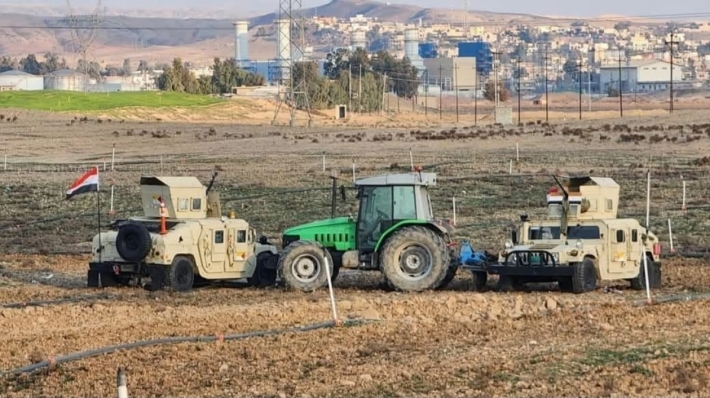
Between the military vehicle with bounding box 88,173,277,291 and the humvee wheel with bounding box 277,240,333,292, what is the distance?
89 cm

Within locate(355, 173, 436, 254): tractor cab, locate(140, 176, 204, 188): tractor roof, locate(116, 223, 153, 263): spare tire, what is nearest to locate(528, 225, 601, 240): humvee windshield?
locate(355, 173, 436, 254): tractor cab

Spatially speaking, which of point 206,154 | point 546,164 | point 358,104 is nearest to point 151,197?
point 546,164

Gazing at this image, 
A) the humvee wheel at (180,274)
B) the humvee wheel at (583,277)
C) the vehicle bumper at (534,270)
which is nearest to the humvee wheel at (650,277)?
the humvee wheel at (583,277)

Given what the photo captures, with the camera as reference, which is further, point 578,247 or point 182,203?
point 182,203

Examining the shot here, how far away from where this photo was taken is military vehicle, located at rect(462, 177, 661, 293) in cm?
2194

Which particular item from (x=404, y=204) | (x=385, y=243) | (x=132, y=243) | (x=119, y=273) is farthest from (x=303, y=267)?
(x=119, y=273)

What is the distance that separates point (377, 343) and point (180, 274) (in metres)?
7.37

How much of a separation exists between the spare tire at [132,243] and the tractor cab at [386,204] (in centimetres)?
353

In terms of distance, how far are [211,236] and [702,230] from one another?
1278cm

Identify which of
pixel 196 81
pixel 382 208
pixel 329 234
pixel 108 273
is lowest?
pixel 108 273

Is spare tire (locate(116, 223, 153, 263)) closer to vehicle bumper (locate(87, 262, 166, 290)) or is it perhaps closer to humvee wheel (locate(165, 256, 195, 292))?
vehicle bumper (locate(87, 262, 166, 290))

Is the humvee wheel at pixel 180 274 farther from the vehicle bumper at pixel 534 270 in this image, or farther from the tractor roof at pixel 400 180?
the vehicle bumper at pixel 534 270

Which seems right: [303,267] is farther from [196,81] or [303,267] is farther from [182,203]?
[196,81]

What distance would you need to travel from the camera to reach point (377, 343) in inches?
653
